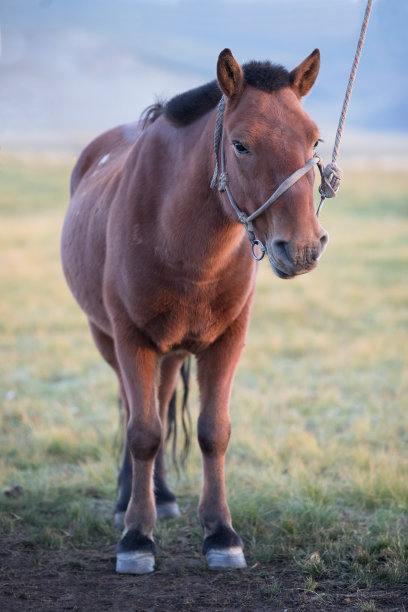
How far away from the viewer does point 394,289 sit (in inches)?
542

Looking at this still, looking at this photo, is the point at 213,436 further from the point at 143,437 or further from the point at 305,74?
the point at 305,74

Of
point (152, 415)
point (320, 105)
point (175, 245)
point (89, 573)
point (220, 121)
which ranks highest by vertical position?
point (320, 105)

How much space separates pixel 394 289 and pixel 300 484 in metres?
9.81

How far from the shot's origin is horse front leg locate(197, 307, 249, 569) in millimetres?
3912

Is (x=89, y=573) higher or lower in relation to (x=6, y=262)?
lower

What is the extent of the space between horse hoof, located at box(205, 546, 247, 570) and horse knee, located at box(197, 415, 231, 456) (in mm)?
549

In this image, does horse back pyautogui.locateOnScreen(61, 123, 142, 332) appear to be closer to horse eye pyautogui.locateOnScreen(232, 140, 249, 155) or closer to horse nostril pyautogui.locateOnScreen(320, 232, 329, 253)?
horse eye pyautogui.locateOnScreen(232, 140, 249, 155)

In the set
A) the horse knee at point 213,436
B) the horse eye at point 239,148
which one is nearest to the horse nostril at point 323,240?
the horse eye at point 239,148

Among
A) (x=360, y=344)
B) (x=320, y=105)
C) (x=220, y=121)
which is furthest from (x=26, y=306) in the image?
(x=320, y=105)

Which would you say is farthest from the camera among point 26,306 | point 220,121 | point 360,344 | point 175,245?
point 26,306

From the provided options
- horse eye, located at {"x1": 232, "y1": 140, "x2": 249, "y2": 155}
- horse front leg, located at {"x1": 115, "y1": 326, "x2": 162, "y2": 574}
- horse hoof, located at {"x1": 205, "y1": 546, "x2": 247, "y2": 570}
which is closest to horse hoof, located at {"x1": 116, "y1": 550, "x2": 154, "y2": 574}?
horse front leg, located at {"x1": 115, "y1": 326, "x2": 162, "y2": 574}

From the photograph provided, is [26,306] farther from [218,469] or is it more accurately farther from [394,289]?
[218,469]

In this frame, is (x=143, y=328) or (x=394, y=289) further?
(x=394, y=289)

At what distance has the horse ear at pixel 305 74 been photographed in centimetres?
311
